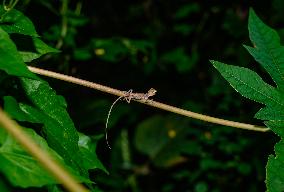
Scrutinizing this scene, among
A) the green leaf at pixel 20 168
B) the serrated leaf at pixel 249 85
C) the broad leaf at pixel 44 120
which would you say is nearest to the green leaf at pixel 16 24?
the broad leaf at pixel 44 120

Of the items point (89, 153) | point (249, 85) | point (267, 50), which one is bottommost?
point (89, 153)

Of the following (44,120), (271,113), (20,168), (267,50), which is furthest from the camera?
(267,50)

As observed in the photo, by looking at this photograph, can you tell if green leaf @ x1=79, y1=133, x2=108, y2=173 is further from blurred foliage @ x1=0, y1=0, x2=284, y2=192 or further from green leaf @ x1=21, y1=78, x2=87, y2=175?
blurred foliage @ x1=0, y1=0, x2=284, y2=192

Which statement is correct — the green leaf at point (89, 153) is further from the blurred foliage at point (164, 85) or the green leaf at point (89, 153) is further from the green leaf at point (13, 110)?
the blurred foliage at point (164, 85)

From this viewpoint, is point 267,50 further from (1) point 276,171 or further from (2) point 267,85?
(1) point 276,171

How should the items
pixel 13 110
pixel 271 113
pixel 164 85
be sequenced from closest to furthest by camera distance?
pixel 13 110 → pixel 271 113 → pixel 164 85

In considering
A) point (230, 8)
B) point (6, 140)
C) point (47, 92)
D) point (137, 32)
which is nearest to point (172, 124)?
point (137, 32)

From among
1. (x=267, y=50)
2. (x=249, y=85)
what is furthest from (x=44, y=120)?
(x=267, y=50)
